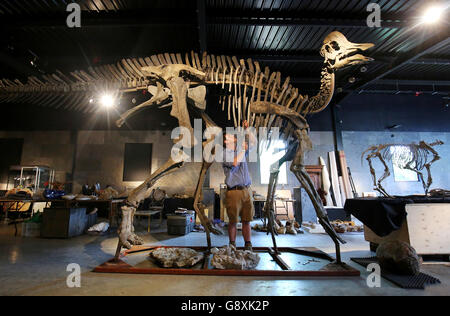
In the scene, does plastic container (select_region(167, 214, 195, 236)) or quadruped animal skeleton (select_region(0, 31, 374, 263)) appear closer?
quadruped animal skeleton (select_region(0, 31, 374, 263))

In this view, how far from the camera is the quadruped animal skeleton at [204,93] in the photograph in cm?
315

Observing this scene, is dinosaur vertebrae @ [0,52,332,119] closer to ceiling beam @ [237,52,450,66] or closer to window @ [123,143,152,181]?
ceiling beam @ [237,52,450,66]

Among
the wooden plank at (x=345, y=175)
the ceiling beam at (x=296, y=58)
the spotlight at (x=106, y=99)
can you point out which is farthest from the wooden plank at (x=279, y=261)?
the wooden plank at (x=345, y=175)

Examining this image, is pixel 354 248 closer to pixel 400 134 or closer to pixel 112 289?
pixel 112 289

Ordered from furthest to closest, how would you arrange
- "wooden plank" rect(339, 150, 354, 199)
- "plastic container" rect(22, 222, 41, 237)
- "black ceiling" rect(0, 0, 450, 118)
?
"wooden plank" rect(339, 150, 354, 199) < "black ceiling" rect(0, 0, 450, 118) < "plastic container" rect(22, 222, 41, 237)

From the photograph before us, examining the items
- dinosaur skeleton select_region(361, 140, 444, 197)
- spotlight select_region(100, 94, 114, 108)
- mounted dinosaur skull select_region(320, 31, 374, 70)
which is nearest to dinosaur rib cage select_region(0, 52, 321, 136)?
spotlight select_region(100, 94, 114, 108)

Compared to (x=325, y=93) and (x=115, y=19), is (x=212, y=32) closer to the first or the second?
(x=115, y=19)

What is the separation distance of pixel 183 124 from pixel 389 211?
373 centimetres

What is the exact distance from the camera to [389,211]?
339cm

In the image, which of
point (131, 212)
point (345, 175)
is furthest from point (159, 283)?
point (345, 175)

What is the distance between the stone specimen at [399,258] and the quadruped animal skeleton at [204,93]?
2.14ft

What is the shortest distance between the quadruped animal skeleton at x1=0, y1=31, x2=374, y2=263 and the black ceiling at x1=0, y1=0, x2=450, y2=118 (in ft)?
8.46

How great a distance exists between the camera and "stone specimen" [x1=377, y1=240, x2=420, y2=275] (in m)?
2.68

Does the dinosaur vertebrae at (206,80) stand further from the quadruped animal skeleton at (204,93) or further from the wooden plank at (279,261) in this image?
the wooden plank at (279,261)
